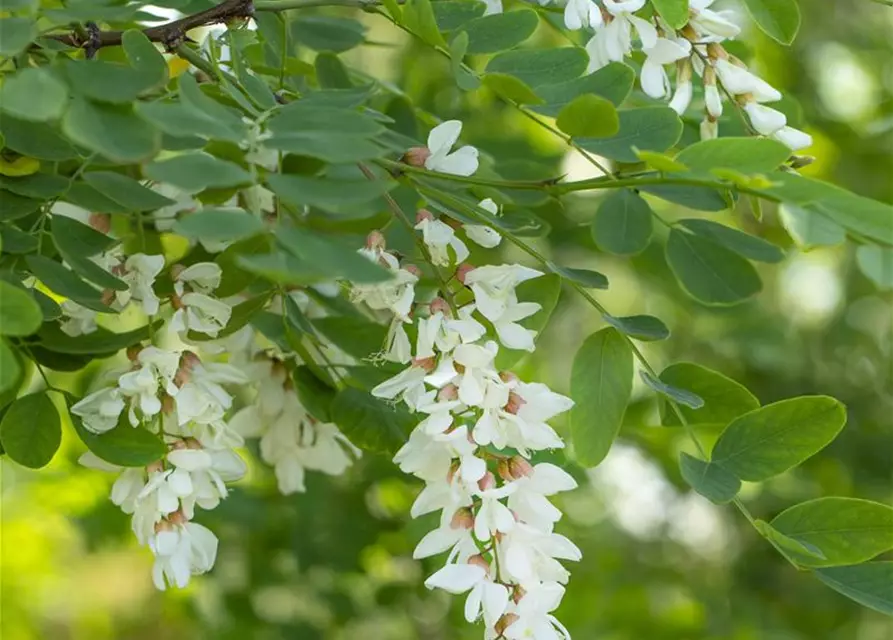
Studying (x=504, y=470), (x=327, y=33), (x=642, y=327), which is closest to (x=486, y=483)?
(x=504, y=470)

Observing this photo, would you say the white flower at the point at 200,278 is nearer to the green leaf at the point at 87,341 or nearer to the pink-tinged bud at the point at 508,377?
the green leaf at the point at 87,341

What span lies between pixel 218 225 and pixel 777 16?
28cm

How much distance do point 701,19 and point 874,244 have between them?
13cm

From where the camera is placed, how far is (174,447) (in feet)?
1.60

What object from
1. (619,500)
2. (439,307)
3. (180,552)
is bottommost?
(619,500)

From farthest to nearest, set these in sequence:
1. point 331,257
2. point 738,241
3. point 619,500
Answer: point 619,500 → point 738,241 → point 331,257

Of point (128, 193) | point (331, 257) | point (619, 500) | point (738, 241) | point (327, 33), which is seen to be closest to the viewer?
point (331, 257)

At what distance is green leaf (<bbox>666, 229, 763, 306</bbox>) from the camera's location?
58 centimetres

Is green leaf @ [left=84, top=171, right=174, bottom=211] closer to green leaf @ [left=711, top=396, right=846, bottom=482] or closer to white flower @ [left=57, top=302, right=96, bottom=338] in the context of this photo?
white flower @ [left=57, top=302, right=96, bottom=338]

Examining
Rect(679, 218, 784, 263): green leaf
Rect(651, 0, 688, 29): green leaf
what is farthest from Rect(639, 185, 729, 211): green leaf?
Rect(651, 0, 688, 29): green leaf

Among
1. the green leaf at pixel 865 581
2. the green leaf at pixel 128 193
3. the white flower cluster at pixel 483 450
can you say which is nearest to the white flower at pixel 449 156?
the white flower cluster at pixel 483 450

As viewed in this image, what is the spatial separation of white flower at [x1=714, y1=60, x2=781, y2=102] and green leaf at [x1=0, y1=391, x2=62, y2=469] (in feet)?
1.02

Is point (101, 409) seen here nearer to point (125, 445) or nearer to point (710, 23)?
point (125, 445)

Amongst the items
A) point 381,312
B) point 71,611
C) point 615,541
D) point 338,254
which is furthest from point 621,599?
point 71,611
